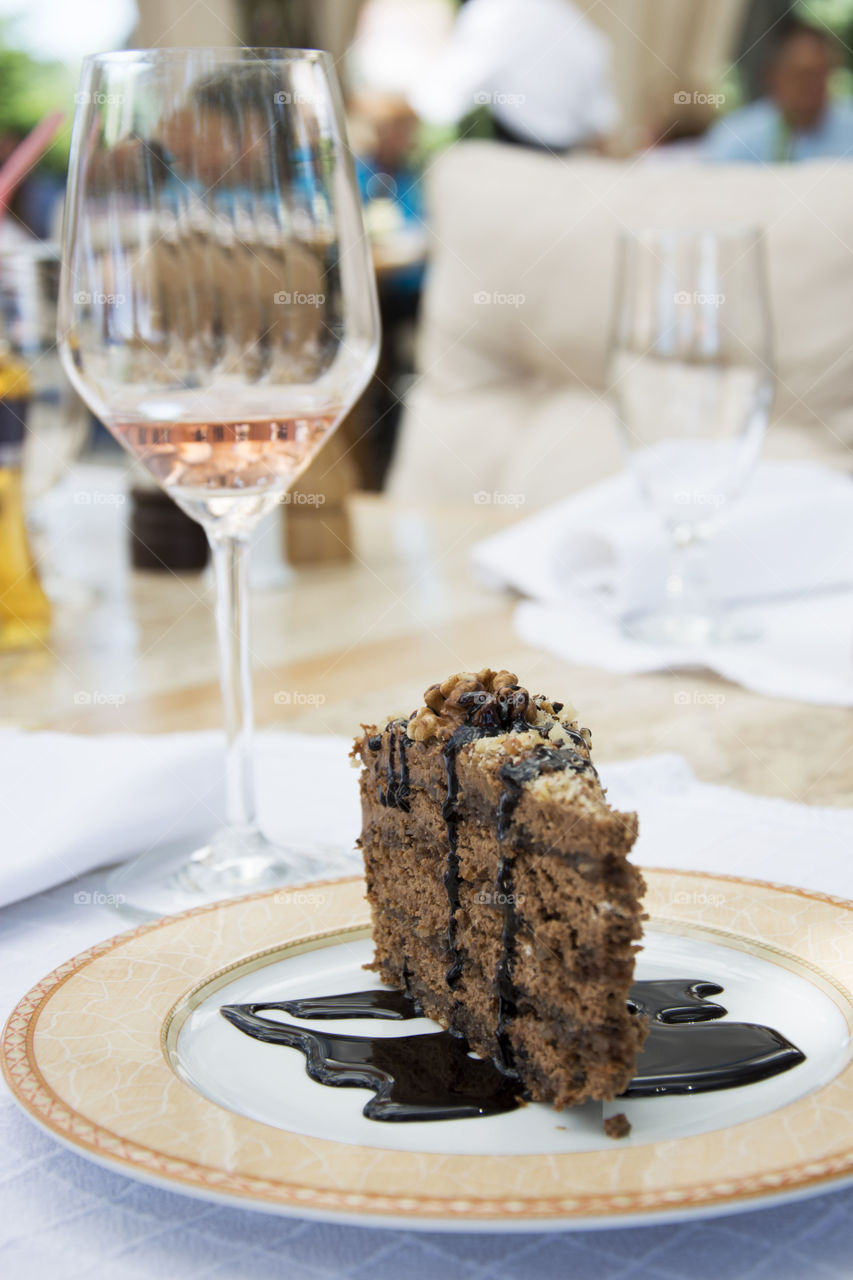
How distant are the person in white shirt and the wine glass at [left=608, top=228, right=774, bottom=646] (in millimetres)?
3236

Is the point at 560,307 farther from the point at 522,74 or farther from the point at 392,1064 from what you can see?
the point at 522,74

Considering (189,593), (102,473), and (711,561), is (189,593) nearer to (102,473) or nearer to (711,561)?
(711,561)

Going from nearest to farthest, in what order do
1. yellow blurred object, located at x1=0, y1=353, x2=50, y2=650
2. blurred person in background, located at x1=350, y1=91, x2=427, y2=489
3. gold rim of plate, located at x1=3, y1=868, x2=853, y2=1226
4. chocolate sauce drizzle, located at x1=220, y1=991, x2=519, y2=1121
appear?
gold rim of plate, located at x1=3, y1=868, x2=853, y2=1226, chocolate sauce drizzle, located at x1=220, y1=991, x2=519, y2=1121, yellow blurred object, located at x1=0, y1=353, x2=50, y2=650, blurred person in background, located at x1=350, y1=91, x2=427, y2=489

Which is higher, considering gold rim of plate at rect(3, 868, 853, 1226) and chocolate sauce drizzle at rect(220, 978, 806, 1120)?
gold rim of plate at rect(3, 868, 853, 1226)

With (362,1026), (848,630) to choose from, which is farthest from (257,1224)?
(848,630)

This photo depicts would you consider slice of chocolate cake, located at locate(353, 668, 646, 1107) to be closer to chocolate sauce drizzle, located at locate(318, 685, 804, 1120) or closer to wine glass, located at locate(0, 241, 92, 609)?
chocolate sauce drizzle, located at locate(318, 685, 804, 1120)

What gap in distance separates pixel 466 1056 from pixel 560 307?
7.14ft

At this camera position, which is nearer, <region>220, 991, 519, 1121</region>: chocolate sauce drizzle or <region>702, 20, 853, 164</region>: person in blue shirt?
<region>220, 991, 519, 1121</region>: chocolate sauce drizzle

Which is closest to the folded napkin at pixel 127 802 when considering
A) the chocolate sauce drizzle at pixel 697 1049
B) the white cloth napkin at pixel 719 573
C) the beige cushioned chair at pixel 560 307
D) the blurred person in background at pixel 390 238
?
the chocolate sauce drizzle at pixel 697 1049

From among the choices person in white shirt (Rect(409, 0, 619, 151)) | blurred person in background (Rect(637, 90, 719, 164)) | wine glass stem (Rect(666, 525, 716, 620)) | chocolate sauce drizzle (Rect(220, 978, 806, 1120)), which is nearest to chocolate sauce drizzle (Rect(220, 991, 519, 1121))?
chocolate sauce drizzle (Rect(220, 978, 806, 1120))

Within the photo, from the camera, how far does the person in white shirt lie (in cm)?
447

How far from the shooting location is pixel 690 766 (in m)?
1.05

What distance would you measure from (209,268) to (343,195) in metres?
0.10

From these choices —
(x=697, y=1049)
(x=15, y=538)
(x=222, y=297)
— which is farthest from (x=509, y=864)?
(x=15, y=538)
